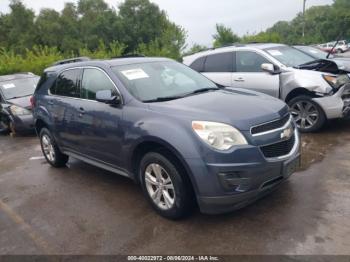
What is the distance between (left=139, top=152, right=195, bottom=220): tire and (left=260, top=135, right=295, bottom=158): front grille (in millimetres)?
814

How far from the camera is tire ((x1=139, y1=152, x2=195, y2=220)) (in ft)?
11.4

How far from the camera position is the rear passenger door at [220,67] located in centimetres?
731

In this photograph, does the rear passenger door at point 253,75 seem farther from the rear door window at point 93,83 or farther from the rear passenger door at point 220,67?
the rear door window at point 93,83

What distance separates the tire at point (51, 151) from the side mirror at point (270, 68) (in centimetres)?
384

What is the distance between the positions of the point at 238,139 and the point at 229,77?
165 inches

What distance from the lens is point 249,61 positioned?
23.2ft

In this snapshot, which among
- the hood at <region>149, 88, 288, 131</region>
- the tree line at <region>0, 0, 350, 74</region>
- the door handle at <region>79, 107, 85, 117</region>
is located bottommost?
the door handle at <region>79, 107, 85, 117</region>

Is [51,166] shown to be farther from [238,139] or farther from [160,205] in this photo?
[238,139]

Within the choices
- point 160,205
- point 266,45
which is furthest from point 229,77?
point 160,205

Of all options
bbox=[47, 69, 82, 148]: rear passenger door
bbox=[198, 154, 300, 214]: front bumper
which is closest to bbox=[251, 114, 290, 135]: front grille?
bbox=[198, 154, 300, 214]: front bumper

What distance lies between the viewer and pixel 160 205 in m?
3.81

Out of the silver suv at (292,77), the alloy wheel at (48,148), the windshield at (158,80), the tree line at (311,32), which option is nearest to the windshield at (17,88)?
the alloy wheel at (48,148)

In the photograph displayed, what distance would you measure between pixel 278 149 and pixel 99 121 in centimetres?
215

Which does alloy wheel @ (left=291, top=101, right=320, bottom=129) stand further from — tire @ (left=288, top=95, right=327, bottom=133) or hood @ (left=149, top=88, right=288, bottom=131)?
hood @ (left=149, top=88, right=288, bottom=131)
